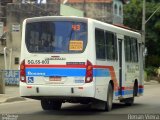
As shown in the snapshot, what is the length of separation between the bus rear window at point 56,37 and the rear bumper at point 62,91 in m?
1.16

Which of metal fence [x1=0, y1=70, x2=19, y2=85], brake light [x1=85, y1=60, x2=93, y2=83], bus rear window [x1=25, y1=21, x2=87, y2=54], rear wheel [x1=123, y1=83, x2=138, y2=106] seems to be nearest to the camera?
brake light [x1=85, y1=60, x2=93, y2=83]

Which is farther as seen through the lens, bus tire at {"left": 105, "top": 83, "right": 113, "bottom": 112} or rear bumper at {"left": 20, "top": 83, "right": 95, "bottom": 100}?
bus tire at {"left": 105, "top": 83, "right": 113, "bottom": 112}

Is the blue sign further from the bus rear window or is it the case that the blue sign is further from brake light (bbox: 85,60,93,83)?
brake light (bbox: 85,60,93,83)

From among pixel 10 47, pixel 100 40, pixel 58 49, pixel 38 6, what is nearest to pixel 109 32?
pixel 100 40

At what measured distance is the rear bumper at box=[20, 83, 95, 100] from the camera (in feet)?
54.1

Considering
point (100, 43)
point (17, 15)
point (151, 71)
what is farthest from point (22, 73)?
point (151, 71)

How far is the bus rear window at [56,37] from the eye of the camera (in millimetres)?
16906

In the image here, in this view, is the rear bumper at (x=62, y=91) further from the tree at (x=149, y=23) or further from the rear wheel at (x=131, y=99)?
the tree at (x=149, y=23)

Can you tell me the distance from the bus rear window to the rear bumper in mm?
1161

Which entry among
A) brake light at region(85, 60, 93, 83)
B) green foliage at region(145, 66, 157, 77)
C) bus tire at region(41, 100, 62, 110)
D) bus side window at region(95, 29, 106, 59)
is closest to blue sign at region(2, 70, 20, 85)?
bus tire at region(41, 100, 62, 110)

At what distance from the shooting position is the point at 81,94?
54.1ft

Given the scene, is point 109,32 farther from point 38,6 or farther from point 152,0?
point 152,0

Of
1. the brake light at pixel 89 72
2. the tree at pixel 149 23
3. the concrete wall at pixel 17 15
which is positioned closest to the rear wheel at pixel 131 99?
the brake light at pixel 89 72

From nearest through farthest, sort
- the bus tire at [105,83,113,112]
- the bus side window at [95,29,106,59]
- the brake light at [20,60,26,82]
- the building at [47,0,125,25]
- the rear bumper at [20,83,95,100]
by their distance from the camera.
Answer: the rear bumper at [20,83,95,100]
the brake light at [20,60,26,82]
the bus side window at [95,29,106,59]
the bus tire at [105,83,113,112]
the building at [47,0,125,25]
